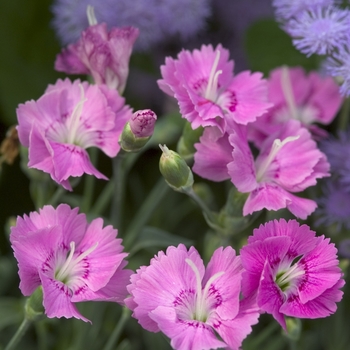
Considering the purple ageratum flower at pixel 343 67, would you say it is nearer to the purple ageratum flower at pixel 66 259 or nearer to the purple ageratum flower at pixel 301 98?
the purple ageratum flower at pixel 301 98

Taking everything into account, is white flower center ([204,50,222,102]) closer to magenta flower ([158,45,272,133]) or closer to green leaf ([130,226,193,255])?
magenta flower ([158,45,272,133])

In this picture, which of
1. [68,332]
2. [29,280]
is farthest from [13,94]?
[29,280]

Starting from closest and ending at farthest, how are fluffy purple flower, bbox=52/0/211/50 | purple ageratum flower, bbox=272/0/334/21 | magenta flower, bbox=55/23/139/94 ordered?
magenta flower, bbox=55/23/139/94
purple ageratum flower, bbox=272/0/334/21
fluffy purple flower, bbox=52/0/211/50

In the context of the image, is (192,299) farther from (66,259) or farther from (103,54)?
(103,54)

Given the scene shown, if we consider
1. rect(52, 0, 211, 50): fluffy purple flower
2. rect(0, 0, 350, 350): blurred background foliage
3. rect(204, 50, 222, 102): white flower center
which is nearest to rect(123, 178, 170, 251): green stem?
rect(0, 0, 350, 350): blurred background foliage

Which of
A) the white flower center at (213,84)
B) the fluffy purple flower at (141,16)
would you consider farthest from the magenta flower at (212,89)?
the fluffy purple flower at (141,16)

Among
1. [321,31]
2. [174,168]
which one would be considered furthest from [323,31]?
[174,168]
